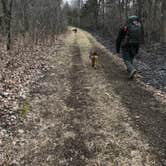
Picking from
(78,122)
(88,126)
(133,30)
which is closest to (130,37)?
(133,30)

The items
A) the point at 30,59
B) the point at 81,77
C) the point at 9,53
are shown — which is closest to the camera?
the point at 81,77

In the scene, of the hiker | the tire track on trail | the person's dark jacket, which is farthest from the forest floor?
the person's dark jacket

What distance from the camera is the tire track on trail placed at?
230 inches

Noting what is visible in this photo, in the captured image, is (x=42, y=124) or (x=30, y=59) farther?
(x=30, y=59)

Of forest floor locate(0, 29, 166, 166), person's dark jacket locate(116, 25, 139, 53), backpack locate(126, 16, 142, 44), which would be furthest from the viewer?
person's dark jacket locate(116, 25, 139, 53)

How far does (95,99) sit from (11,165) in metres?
3.99

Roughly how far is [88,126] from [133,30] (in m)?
5.45

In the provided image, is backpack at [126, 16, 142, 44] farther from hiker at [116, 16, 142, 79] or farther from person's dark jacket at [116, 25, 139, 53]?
person's dark jacket at [116, 25, 139, 53]

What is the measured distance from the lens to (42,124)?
24.0 ft

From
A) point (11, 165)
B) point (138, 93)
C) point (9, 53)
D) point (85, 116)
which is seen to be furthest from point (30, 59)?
point (11, 165)

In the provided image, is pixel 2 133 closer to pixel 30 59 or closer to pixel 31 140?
pixel 31 140

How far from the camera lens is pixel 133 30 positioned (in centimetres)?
1155

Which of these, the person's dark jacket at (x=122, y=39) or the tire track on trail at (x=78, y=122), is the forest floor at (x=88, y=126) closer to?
the tire track on trail at (x=78, y=122)

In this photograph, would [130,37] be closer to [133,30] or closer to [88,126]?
[133,30]
